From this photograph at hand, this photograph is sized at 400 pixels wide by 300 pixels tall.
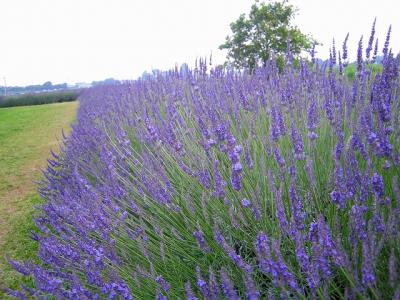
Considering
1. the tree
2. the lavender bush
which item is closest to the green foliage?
the tree

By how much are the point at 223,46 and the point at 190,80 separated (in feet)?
40.5

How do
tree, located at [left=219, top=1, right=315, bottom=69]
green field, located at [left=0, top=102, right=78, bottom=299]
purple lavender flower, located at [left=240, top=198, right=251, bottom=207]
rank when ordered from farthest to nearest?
tree, located at [left=219, top=1, right=315, bottom=69]
green field, located at [left=0, top=102, right=78, bottom=299]
purple lavender flower, located at [left=240, top=198, right=251, bottom=207]

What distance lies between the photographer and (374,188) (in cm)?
118

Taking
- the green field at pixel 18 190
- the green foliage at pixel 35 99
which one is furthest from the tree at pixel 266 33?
the green foliage at pixel 35 99

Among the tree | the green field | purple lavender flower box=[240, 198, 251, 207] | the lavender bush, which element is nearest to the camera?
the lavender bush

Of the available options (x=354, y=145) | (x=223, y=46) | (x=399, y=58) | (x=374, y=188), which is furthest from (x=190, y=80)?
(x=223, y=46)

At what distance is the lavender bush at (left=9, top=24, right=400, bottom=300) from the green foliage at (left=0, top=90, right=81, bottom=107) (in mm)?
30433

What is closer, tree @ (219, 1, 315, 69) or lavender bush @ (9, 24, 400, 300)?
lavender bush @ (9, 24, 400, 300)

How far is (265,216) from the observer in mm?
1567

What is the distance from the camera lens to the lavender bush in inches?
44.1

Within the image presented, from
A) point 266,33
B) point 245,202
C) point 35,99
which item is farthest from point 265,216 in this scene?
point 35,99

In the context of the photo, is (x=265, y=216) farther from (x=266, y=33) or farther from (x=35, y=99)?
(x=35, y=99)

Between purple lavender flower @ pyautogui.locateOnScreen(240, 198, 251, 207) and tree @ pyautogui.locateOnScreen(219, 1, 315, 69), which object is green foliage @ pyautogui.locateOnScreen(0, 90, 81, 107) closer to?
tree @ pyautogui.locateOnScreen(219, 1, 315, 69)

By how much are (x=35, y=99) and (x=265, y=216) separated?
32.9 metres
